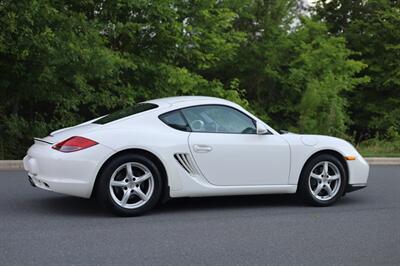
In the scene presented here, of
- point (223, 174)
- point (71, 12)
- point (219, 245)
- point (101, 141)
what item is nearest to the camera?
point (219, 245)

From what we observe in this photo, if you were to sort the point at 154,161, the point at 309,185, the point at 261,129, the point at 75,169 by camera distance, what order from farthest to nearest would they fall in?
1. the point at 309,185
2. the point at 261,129
3. the point at 154,161
4. the point at 75,169

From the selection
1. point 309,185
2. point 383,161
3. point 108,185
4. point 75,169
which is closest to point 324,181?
point 309,185

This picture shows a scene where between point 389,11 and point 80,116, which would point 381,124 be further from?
point 80,116

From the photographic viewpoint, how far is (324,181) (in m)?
7.33

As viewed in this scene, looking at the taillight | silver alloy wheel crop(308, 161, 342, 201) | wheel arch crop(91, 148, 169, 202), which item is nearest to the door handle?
wheel arch crop(91, 148, 169, 202)

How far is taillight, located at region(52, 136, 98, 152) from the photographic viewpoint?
6.27m

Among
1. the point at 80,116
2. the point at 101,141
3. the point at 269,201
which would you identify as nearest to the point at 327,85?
the point at 80,116

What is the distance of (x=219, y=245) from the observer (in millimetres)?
5309

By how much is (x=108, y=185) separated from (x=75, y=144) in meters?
0.58

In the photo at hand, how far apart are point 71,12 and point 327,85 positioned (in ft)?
36.1

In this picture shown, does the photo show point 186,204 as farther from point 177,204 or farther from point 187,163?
point 187,163

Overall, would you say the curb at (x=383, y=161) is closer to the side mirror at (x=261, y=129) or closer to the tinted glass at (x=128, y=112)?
the side mirror at (x=261, y=129)

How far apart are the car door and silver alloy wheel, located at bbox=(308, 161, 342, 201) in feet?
1.38

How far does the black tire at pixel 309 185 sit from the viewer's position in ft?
23.7
